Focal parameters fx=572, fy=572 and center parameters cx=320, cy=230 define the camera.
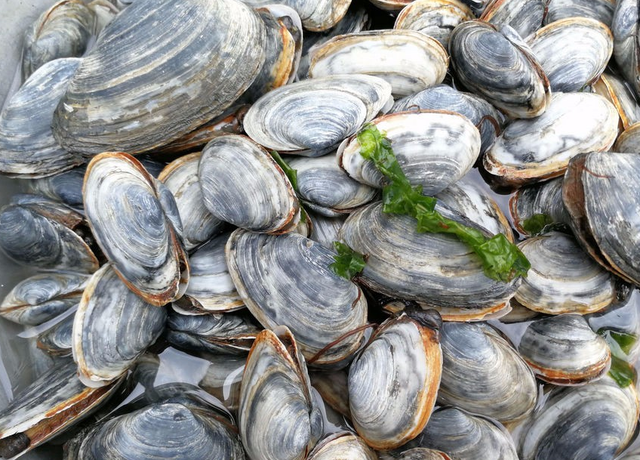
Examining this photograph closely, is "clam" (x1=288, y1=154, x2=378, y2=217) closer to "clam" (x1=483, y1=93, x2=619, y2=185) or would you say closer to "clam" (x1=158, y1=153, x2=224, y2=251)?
"clam" (x1=158, y1=153, x2=224, y2=251)

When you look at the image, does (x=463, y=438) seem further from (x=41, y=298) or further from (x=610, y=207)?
(x=41, y=298)

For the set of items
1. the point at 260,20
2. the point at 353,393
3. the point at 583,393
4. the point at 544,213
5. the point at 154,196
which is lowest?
the point at 583,393

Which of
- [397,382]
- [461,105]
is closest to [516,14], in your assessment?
[461,105]

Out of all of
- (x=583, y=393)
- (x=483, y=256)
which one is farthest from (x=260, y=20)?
(x=583, y=393)

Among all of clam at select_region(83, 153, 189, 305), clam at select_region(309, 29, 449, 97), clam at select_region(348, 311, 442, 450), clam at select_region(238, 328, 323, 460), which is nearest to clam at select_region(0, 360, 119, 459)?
clam at select_region(83, 153, 189, 305)

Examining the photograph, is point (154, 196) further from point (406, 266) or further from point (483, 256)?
point (483, 256)

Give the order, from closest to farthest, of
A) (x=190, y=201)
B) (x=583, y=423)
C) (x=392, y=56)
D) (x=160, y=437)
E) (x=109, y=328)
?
(x=160, y=437), (x=109, y=328), (x=583, y=423), (x=190, y=201), (x=392, y=56)

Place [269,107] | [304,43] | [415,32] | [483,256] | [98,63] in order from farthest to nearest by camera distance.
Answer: [304,43]
[415,32]
[269,107]
[98,63]
[483,256]
